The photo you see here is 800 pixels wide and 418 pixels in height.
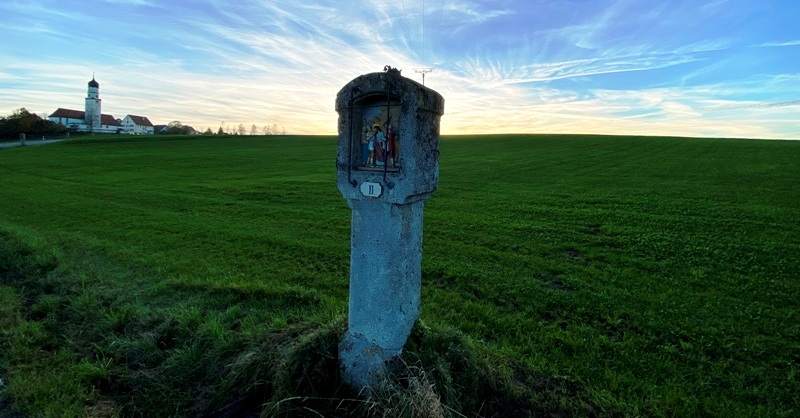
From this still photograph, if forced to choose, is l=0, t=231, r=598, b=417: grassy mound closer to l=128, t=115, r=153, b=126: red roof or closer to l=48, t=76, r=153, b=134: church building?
l=48, t=76, r=153, b=134: church building

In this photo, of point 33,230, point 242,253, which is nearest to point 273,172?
point 33,230

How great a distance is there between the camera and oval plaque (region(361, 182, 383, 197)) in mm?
3256

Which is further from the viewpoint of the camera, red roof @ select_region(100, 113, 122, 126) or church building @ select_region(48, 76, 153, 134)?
red roof @ select_region(100, 113, 122, 126)

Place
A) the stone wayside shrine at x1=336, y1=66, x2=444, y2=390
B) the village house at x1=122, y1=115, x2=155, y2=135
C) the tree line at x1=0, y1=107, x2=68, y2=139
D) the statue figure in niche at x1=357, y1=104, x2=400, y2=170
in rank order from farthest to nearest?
the village house at x1=122, y1=115, x2=155, y2=135 → the tree line at x1=0, y1=107, x2=68, y2=139 → the statue figure in niche at x1=357, y1=104, x2=400, y2=170 → the stone wayside shrine at x1=336, y1=66, x2=444, y2=390

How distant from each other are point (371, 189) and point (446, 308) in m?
2.82

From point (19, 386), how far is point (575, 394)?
479 centimetres

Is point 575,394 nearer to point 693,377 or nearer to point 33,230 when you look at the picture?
point 693,377

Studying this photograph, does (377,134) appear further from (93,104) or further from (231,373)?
(93,104)

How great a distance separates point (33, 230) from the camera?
10.4m

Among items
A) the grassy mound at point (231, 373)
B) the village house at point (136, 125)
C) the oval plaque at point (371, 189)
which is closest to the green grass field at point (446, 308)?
the grassy mound at point (231, 373)

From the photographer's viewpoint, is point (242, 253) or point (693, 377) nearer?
point (693, 377)

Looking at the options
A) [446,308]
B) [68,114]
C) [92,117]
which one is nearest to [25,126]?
[92,117]

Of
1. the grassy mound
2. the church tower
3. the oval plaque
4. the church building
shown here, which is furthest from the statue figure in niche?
the church tower

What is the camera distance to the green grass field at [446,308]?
11.8 ft
